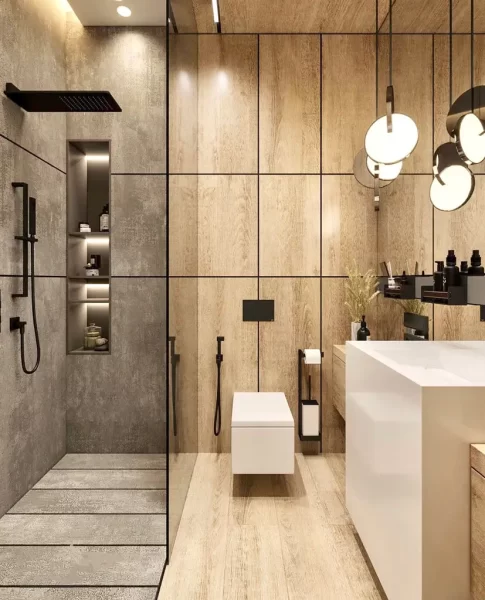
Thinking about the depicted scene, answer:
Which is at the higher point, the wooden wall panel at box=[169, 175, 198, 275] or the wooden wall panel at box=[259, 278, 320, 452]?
the wooden wall panel at box=[169, 175, 198, 275]

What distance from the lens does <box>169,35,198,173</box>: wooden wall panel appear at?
229 centimetres

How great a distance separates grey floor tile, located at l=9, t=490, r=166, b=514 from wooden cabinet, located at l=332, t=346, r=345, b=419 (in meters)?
1.29

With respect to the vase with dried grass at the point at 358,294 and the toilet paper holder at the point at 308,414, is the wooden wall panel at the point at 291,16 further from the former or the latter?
the toilet paper holder at the point at 308,414

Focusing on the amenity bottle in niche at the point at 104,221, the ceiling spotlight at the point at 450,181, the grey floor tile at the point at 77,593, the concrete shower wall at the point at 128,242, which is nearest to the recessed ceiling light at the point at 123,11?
the concrete shower wall at the point at 128,242

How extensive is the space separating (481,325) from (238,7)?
2.55m

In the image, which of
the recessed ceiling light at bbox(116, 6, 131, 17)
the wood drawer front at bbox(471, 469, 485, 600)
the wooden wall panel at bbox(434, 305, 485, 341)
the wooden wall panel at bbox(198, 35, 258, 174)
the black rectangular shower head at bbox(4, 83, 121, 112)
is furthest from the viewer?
the wooden wall panel at bbox(198, 35, 258, 174)

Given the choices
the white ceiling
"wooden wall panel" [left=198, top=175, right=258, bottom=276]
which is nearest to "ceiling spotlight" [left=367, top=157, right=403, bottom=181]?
"wooden wall panel" [left=198, top=175, right=258, bottom=276]

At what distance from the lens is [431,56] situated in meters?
2.72

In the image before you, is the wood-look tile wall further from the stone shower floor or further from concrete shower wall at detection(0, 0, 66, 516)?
concrete shower wall at detection(0, 0, 66, 516)

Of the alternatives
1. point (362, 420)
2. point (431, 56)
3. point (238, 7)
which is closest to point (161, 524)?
point (362, 420)

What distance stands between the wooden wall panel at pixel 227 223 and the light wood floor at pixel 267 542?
1.49 meters

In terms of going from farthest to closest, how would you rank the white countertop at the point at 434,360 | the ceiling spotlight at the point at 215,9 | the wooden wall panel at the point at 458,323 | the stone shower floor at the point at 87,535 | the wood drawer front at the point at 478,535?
the ceiling spotlight at the point at 215,9 < the wooden wall panel at the point at 458,323 < the stone shower floor at the point at 87,535 < the white countertop at the point at 434,360 < the wood drawer front at the point at 478,535

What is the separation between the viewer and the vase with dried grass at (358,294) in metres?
3.42

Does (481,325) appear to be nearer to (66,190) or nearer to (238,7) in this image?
(238,7)
